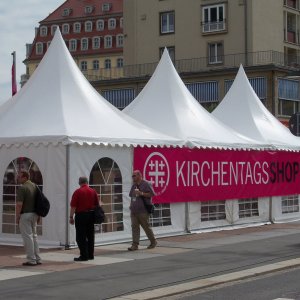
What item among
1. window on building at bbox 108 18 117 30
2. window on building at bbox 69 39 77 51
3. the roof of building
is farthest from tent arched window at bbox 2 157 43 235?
the roof of building

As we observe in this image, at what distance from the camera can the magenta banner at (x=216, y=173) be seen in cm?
1898

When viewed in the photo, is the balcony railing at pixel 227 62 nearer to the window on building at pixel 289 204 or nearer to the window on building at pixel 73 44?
the window on building at pixel 289 204

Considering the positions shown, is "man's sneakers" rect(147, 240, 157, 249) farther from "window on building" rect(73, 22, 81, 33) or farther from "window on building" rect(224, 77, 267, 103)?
"window on building" rect(73, 22, 81, 33)

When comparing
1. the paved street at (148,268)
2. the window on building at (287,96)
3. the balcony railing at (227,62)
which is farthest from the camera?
the balcony railing at (227,62)

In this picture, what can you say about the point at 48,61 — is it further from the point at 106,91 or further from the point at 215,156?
the point at 106,91

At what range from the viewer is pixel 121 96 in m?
58.6

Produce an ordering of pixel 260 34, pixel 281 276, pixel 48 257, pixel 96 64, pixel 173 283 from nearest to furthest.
Result: pixel 173 283
pixel 281 276
pixel 48 257
pixel 260 34
pixel 96 64

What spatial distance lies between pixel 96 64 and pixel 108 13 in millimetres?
8921

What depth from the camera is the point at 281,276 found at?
42.0 feet

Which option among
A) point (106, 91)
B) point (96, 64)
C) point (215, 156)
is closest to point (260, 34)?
point (106, 91)

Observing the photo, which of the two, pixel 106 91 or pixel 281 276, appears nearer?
pixel 281 276

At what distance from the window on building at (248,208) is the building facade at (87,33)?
90.3 meters

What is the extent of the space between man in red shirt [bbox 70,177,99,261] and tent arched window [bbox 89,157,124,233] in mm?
2749

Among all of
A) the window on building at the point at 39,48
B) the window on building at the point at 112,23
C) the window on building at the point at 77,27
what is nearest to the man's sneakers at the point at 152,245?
the window on building at the point at 112,23
